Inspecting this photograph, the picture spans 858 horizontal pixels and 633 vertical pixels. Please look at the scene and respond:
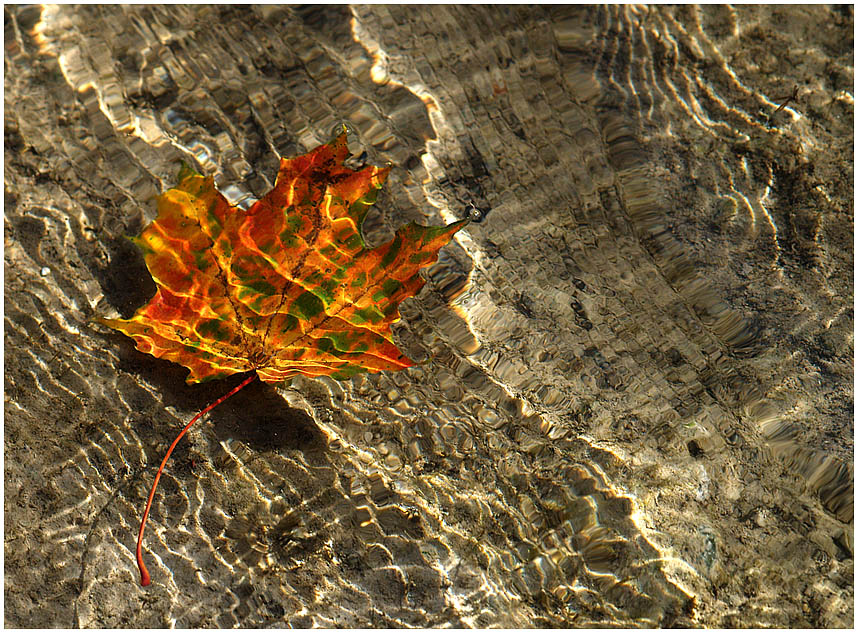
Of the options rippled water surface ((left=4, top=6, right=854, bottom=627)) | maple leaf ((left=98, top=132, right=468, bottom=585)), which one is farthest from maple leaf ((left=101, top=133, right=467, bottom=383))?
rippled water surface ((left=4, top=6, right=854, bottom=627))

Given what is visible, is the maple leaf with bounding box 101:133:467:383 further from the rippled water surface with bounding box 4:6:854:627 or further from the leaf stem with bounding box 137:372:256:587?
the rippled water surface with bounding box 4:6:854:627

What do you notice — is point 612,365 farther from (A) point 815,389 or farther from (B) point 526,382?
(A) point 815,389

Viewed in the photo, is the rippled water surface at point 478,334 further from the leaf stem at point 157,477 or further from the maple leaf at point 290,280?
the maple leaf at point 290,280

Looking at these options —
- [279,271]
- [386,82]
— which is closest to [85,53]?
[386,82]

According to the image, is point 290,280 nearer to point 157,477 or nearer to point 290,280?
point 290,280

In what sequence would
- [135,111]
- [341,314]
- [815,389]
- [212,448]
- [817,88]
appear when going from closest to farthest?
[341,314] → [212,448] → [815,389] → [135,111] → [817,88]
